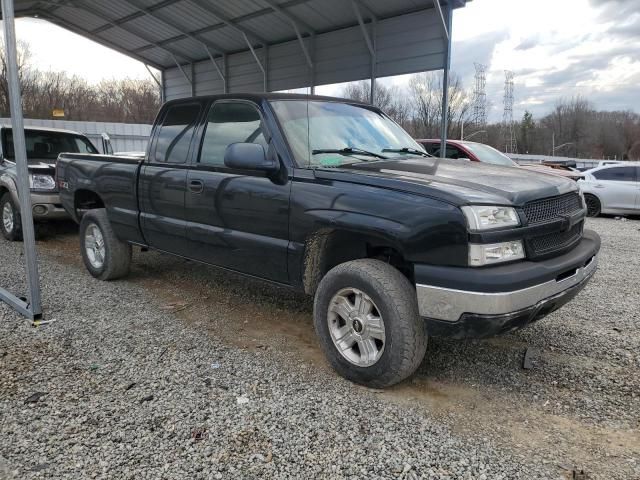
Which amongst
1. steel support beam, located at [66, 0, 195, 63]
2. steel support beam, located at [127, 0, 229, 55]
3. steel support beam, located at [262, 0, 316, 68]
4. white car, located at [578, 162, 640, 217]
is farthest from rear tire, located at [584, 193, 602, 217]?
steel support beam, located at [66, 0, 195, 63]

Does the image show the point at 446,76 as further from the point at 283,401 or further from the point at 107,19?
the point at 107,19

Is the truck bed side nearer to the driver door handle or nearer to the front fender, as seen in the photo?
the driver door handle

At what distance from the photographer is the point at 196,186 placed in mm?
4359

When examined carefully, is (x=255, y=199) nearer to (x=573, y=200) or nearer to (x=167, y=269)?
(x=573, y=200)

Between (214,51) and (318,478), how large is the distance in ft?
56.9

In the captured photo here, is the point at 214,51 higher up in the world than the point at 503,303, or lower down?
higher up

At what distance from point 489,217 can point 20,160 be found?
149 inches

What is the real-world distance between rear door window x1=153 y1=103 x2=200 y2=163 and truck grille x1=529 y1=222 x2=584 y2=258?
10.2 feet

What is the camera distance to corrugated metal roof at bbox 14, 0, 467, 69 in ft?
41.9

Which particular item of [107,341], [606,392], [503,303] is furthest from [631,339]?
[107,341]

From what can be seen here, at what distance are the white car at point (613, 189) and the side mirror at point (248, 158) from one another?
11630mm

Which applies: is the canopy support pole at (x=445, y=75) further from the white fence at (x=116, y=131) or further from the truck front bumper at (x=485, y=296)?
the white fence at (x=116, y=131)

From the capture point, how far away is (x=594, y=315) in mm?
4789

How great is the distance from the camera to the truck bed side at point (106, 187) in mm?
5176
